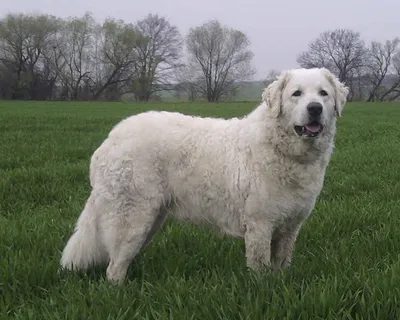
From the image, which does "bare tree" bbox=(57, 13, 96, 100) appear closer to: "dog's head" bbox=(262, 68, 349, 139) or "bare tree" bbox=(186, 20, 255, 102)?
"bare tree" bbox=(186, 20, 255, 102)

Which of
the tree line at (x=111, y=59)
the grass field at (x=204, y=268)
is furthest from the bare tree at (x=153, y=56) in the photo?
the grass field at (x=204, y=268)

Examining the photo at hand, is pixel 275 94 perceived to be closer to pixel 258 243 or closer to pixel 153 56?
pixel 258 243

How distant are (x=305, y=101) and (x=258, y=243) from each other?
44.3 inches

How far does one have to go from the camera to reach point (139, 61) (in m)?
69.6

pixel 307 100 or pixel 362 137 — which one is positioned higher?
pixel 307 100

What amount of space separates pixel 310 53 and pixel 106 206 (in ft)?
254

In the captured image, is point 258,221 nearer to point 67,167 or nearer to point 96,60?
point 67,167

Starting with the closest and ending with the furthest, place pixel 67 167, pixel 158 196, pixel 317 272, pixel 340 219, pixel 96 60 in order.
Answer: pixel 317 272, pixel 158 196, pixel 340 219, pixel 67 167, pixel 96 60

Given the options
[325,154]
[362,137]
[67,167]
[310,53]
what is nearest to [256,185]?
[325,154]

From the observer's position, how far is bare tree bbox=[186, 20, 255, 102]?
75062 mm

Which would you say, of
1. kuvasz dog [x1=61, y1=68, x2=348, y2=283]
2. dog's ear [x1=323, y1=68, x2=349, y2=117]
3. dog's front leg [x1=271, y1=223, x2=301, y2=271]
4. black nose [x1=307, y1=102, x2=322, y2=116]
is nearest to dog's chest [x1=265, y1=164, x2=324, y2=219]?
kuvasz dog [x1=61, y1=68, x2=348, y2=283]

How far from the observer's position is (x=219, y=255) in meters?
3.99

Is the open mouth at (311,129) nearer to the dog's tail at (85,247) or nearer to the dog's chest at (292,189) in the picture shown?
the dog's chest at (292,189)

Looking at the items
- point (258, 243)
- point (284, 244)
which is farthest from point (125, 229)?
point (284, 244)
